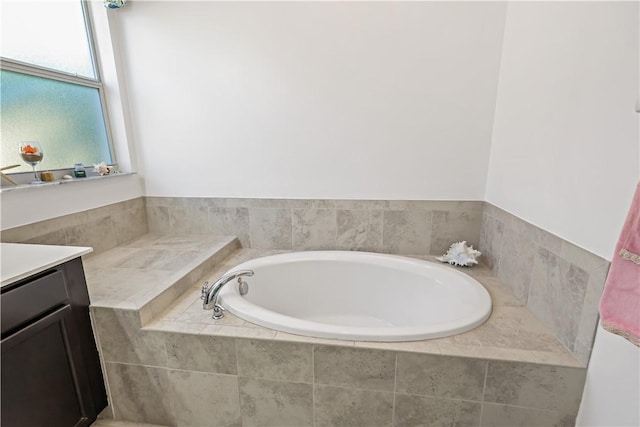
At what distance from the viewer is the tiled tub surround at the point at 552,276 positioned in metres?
1.06

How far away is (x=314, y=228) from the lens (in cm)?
214

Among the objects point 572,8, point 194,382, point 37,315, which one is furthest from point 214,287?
point 572,8

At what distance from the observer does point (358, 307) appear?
6.49 feet

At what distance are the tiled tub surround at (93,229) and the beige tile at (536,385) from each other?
224cm

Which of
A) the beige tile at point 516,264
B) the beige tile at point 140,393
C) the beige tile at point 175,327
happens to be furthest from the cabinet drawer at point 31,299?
the beige tile at point 516,264

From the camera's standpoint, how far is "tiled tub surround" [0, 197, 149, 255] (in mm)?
1549

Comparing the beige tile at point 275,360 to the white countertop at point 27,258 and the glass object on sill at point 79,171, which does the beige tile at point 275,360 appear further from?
the glass object on sill at point 79,171

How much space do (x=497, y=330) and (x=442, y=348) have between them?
1.01ft

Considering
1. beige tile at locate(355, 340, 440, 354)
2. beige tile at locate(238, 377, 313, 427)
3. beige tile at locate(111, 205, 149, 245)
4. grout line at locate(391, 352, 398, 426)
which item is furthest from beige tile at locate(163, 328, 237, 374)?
beige tile at locate(111, 205, 149, 245)

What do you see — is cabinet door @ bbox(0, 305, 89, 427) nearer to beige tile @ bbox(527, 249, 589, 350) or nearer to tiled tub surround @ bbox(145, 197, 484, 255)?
tiled tub surround @ bbox(145, 197, 484, 255)

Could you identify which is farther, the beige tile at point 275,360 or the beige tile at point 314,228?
the beige tile at point 314,228

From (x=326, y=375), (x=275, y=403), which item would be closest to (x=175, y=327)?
(x=275, y=403)

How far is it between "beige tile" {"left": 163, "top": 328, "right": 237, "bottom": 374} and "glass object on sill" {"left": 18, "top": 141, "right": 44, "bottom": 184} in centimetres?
120

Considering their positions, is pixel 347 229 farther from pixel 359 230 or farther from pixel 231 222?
pixel 231 222
